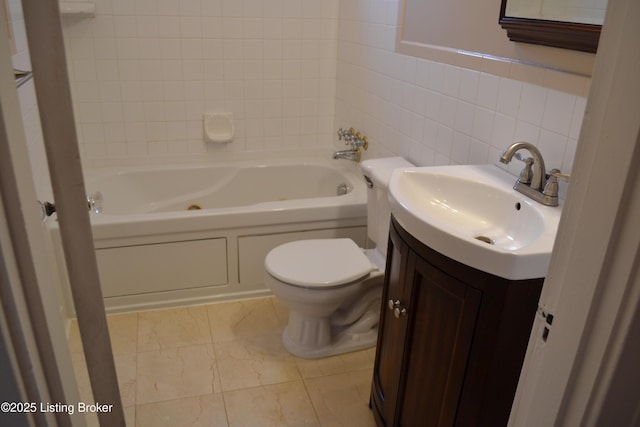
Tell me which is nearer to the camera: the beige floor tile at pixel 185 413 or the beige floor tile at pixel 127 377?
the beige floor tile at pixel 185 413

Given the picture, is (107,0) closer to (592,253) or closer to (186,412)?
(186,412)

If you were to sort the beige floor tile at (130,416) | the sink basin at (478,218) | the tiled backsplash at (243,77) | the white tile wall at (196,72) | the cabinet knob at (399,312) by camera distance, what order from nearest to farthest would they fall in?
the sink basin at (478,218) → the cabinet knob at (399,312) → the beige floor tile at (130,416) → the tiled backsplash at (243,77) → the white tile wall at (196,72)

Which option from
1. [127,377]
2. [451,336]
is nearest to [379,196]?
[451,336]

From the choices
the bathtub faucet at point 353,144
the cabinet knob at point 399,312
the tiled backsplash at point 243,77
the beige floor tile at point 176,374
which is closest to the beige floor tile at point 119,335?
the beige floor tile at point 176,374

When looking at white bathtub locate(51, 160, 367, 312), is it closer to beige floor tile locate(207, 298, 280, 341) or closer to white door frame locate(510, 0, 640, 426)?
beige floor tile locate(207, 298, 280, 341)

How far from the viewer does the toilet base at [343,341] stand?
7.23 feet

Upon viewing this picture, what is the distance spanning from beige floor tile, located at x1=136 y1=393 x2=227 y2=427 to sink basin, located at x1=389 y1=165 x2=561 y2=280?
3.47 ft

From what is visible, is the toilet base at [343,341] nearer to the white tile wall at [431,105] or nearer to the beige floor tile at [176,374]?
the beige floor tile at [176,374]

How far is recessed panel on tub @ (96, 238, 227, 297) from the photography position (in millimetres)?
2400

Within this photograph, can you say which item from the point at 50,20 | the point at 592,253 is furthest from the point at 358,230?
the point at 50,20

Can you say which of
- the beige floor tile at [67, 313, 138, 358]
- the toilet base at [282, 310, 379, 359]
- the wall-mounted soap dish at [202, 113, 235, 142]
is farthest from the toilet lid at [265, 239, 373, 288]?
the wall-mounted soap dish at [202, 113, 235, 142]

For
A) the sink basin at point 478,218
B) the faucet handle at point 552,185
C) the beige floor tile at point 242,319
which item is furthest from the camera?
the beige floor tile at point 242,319

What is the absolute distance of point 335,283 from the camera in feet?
6.51

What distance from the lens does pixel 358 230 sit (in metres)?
2.67
